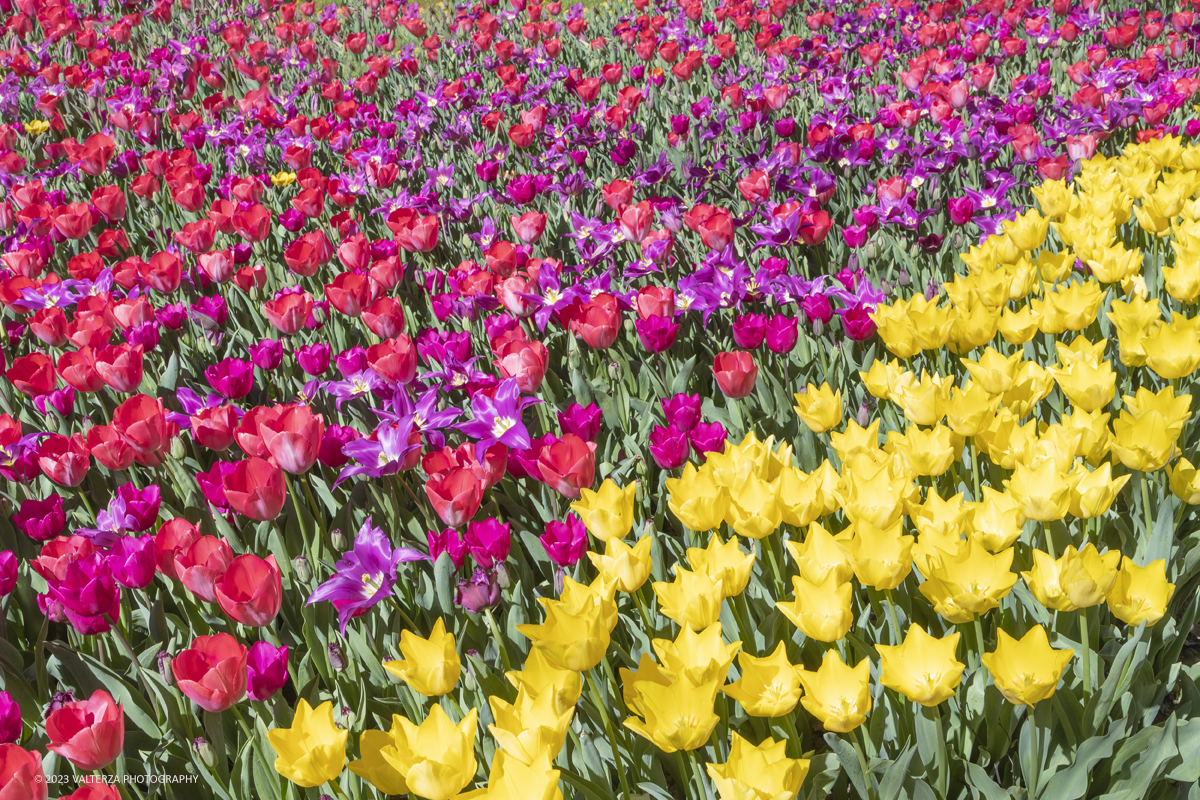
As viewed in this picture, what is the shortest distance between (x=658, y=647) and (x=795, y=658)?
21.2 inches

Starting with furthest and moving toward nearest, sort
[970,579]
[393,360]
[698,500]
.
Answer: [393,360] → [698,500] → [970,579]

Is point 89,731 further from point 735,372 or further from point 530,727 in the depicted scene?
point 735,372

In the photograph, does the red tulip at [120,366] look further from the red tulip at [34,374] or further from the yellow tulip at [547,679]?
the yellow tulip at [547,679]

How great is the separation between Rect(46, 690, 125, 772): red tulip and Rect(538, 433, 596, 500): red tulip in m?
0.86

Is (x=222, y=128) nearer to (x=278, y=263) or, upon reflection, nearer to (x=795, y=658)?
(x=278, y=263)

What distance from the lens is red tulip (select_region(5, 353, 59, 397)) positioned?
2.58m

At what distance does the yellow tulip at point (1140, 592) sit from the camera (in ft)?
4.49

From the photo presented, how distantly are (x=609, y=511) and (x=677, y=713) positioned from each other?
1.56 ft

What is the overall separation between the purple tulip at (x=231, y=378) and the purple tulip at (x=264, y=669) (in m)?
1.25

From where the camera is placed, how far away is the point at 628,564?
1.49 m

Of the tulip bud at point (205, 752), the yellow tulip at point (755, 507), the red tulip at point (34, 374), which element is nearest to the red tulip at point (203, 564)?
the tulip bud at point (205, 752)

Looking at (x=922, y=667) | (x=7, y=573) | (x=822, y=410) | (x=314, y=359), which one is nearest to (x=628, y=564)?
(x=922, y=667)

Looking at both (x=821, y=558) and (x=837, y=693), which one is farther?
(x=821, y=558)

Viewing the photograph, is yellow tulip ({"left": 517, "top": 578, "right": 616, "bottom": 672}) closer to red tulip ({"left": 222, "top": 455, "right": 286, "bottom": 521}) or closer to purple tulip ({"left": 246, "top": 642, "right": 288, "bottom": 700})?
purple tulip ({"left": 246, "top": 642, "right": 288, "bottom": 700})
